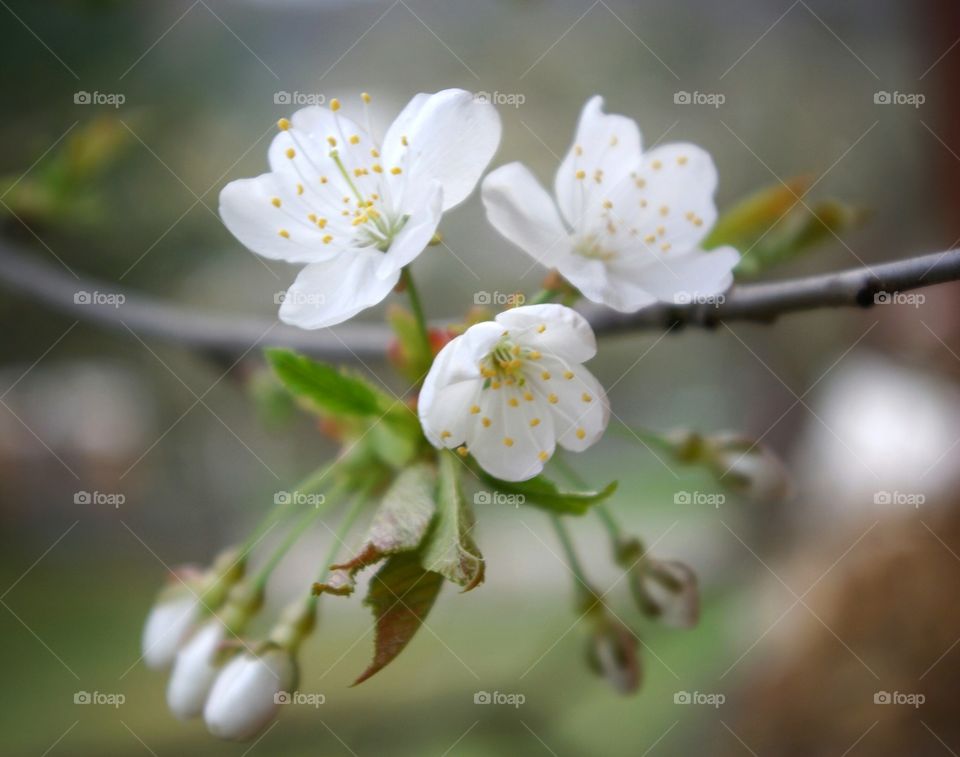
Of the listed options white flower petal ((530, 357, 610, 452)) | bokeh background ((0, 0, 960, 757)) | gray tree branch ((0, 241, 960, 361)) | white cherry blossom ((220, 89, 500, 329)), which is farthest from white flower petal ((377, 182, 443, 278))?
bokeh background ((0, 0, 960, 757))

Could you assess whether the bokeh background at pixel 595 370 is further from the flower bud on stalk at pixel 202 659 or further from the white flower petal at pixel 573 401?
the white flower petal at pixel 573 401

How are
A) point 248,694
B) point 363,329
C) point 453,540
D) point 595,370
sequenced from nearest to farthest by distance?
point 453,540 < point 248,694 < point 363,329 < point 595,370

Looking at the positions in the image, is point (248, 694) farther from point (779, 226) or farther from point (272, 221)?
point (779, 226)

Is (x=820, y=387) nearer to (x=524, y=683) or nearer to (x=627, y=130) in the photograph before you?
(x=524, y=683)

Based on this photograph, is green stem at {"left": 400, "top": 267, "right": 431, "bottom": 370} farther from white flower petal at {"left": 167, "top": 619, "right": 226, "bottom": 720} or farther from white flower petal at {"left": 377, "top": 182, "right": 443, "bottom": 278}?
white flower petal at {"left": 167, "top": 619, "right": 226, "bottom": 720}

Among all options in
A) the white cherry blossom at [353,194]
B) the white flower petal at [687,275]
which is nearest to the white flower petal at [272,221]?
the white cherry blossom at [353,194]

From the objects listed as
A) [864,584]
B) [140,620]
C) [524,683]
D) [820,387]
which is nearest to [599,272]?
[864,584]

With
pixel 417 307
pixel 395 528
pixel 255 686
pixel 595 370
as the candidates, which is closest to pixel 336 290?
pixel 417 307

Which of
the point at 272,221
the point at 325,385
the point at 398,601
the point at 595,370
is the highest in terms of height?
the point at 272,221
